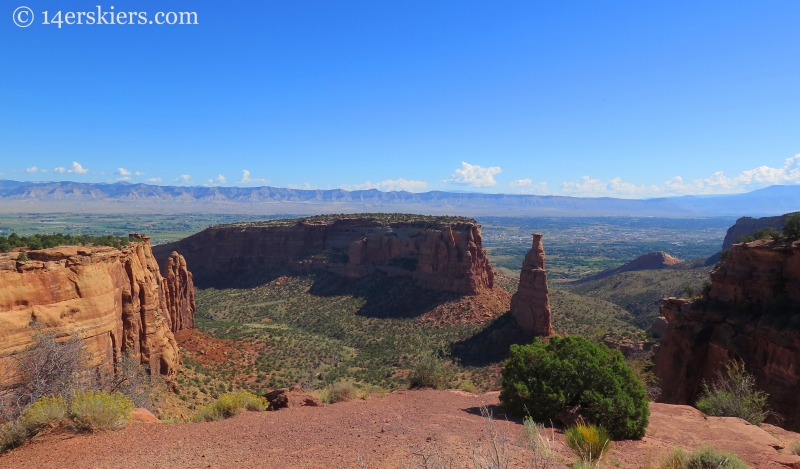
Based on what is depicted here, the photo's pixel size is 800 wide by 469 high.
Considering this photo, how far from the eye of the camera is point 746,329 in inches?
882

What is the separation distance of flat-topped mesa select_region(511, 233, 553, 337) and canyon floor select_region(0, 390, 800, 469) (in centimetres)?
2558

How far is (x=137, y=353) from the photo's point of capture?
2317 centimetres

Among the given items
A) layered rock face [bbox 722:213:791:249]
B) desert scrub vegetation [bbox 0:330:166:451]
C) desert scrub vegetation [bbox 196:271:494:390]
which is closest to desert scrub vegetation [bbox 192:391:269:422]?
desert scrub vegetation [bbox 0:330:166:451]

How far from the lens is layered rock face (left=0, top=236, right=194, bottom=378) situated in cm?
1655

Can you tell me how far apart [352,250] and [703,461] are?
6209cm

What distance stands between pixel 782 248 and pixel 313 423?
81.9ft

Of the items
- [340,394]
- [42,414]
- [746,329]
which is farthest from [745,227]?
[42,414]

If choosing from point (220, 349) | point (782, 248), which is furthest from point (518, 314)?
point (220, 349)

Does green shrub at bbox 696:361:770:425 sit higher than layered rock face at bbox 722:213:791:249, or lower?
lower

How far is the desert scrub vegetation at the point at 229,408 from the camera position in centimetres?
1586

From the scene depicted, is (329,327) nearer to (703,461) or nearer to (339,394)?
(339,394)

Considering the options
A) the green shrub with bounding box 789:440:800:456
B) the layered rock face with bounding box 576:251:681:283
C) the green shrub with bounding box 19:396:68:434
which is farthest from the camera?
the layered rock face with bounding box 576:251:681:283

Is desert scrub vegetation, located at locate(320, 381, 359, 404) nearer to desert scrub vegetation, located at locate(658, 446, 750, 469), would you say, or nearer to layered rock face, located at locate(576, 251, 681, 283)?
desert scrub vegetation, located at locate(658, 446, 750, 469)

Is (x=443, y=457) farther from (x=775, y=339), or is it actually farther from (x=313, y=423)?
(x=775, y=339)
